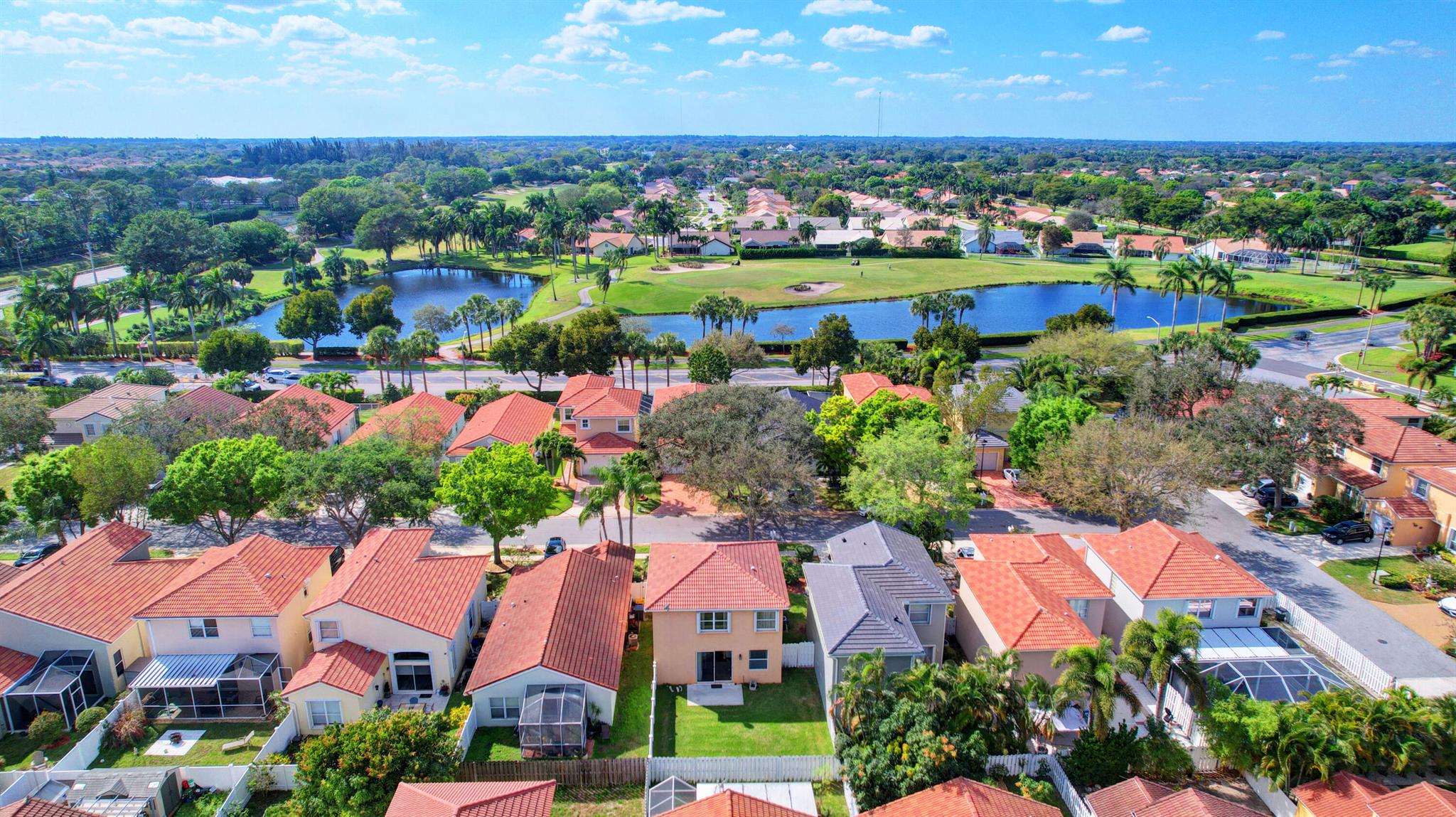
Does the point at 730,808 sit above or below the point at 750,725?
above

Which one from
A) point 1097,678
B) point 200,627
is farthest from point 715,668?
point 200,627

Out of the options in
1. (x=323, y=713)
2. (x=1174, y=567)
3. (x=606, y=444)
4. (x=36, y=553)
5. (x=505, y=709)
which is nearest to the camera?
(x=323, y=713)

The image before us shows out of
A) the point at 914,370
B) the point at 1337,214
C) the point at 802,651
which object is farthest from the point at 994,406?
the point at 1337,214

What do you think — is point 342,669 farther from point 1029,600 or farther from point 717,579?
point 1029,600

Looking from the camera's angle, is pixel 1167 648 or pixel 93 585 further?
pixel 93 585

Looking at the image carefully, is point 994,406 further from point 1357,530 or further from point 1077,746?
point 1077,746

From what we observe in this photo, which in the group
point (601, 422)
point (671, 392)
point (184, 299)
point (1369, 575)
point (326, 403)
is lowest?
point (1369, 575)

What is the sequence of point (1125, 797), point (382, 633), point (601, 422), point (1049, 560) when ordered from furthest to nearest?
point (601, 422) < point (1049, 560) < point (382, 633) < point (1125, 797)

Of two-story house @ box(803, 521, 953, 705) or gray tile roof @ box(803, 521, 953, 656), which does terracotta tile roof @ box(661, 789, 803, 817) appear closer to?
two-story house @ box(803, 521, 953, 705)
